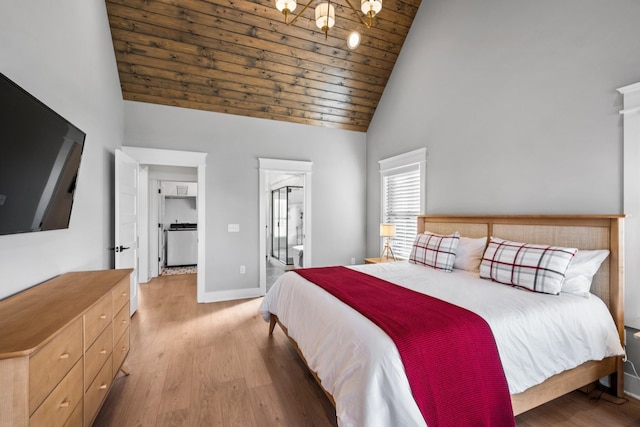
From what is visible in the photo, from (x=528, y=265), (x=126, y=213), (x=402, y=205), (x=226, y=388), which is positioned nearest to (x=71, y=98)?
(x=126, y=213)

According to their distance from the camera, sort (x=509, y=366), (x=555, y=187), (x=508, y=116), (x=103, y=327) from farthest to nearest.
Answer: (x=508, y=116) < (x=555, y=187) < (x=103, y=327) < (x=509, y=366)

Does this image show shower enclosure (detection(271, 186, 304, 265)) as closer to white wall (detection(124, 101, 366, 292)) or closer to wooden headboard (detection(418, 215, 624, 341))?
white wall (detection(124, 101, 366, 292))

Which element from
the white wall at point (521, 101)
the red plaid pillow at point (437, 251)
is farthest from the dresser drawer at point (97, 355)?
the white wall at point (521, 101)

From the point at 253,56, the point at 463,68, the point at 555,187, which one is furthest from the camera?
the point at 253,56

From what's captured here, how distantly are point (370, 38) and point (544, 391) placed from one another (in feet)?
13.8

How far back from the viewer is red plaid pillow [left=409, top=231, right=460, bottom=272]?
115 inches

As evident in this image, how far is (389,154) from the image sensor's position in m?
4.57

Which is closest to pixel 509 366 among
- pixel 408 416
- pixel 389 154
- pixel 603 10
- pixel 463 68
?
pixel 408 416

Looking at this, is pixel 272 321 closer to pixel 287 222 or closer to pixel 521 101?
pixel 521 101

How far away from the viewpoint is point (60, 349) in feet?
4.02

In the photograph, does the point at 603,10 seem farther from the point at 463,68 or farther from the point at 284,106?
the point at 284,106

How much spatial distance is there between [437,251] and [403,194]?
57.7 inches

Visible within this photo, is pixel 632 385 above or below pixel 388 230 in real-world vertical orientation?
below

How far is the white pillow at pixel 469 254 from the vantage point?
289 centimetres
